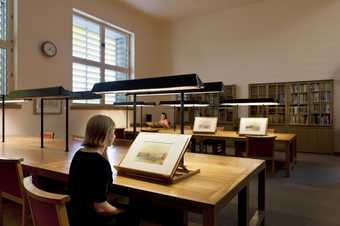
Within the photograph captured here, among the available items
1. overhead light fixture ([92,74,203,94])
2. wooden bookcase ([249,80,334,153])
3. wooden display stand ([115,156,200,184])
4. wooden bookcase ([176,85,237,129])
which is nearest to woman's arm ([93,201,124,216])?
wooden display stand ([115,156,200,184])

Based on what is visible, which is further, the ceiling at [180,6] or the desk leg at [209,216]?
the ceiling at [180,6]

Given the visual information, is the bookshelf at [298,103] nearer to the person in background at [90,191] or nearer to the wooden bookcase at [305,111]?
the wooden bookcase at [305,111]

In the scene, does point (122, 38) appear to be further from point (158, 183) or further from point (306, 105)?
point (158, 183)

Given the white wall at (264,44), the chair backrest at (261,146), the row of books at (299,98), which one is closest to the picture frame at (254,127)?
the chair backrest at (261,146)

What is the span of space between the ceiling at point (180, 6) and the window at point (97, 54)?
1.03 metres

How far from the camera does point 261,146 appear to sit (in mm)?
4605

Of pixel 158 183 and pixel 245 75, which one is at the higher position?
pixel 245 75

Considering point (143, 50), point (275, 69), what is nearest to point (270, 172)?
point (275, 69)

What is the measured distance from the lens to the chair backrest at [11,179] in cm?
177

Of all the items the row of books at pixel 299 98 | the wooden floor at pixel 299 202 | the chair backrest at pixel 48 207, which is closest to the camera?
the chair backrest at pixel 48 207

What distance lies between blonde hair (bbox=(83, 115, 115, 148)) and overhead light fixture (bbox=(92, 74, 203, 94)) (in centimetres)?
38

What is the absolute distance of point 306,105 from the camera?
733 centimetres

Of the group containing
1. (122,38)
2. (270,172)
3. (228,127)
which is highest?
(122,38)

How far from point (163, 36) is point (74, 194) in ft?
30.2
